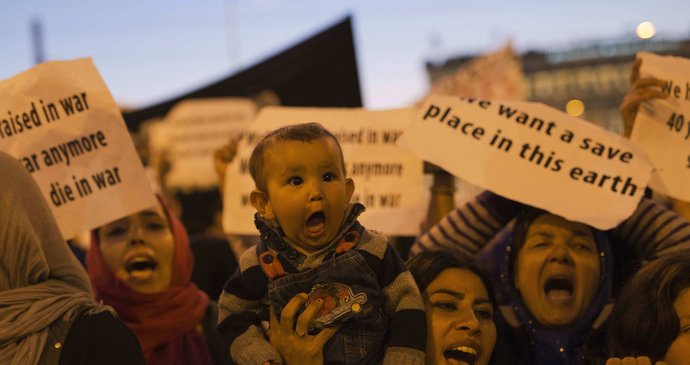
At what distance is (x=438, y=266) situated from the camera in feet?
10.5

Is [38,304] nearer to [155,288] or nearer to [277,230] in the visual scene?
[277,230]

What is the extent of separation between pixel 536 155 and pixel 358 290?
4.19 feet

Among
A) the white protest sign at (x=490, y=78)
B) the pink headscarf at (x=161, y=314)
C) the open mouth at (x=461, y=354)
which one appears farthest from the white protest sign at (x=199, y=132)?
the open mouth at (x=461, y=354)

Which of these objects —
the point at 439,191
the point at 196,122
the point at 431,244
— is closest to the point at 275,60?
the point at 196,122

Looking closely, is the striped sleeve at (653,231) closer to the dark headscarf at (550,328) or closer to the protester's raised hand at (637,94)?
the dark headscarf at (550,328)

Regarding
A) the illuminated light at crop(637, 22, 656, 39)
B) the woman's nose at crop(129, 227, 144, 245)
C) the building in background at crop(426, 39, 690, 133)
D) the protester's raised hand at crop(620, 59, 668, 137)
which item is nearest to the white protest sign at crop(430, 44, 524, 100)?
the illuminated light at crop(637, 22, 656, 39)

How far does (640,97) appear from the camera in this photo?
403 centimetres

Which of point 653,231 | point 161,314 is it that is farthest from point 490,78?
point 161,314

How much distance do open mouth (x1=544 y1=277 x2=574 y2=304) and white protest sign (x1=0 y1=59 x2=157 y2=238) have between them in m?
1.46

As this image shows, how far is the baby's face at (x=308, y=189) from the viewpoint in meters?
2.78

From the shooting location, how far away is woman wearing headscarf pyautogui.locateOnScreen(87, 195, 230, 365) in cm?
403

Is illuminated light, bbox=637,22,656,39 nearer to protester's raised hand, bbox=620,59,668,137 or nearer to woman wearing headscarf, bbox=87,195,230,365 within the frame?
protester's raised hand, bbox=620,59,668,137

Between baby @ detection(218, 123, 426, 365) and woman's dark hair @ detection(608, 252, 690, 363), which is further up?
baby @ detection(218, 123, 426, 365)

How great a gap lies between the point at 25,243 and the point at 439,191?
2.04 meters
